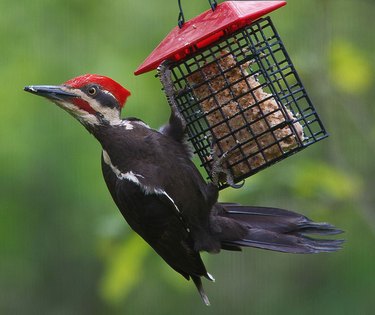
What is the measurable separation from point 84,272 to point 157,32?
94.7 inches

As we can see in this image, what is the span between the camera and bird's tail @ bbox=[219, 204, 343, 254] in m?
5.56

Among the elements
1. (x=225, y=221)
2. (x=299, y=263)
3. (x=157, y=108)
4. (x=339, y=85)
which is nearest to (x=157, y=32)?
(x=157, y=108)

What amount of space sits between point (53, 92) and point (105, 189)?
2.37 m

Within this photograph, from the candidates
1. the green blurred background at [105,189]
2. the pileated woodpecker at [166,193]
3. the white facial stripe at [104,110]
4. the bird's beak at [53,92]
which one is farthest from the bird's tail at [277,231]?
the bird's beak at [53,92]

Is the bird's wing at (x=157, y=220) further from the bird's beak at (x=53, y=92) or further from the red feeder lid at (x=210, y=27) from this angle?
the red feeder lid at (x=210, y=27)

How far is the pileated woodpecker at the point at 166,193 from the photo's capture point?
202 inches

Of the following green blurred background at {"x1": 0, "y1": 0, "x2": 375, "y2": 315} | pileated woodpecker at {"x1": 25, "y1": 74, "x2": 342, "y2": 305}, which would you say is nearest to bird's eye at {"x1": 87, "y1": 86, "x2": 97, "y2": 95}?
pileated woodpecker at {"x1": 25, "y1": 74, "x2": 342, "y2": 305}

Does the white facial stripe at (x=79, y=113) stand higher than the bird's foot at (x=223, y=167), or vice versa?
the white facial stripe at (x=79, y=113)

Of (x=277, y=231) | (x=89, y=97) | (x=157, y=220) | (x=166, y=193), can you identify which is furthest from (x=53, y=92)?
(x=277, y=231)

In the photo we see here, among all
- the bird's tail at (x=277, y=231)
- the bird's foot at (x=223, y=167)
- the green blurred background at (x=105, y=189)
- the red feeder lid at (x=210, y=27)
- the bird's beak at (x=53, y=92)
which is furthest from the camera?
the green blurred background at (x=105, y=189)

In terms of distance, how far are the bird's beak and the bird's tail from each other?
126cm

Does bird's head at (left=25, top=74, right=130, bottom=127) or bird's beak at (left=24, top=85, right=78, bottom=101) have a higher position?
bird's beak at (left=24, top=85, right=78, bottom=101)

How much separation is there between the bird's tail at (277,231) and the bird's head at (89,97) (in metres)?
1.01

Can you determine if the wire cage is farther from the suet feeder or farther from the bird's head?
the bird's head
